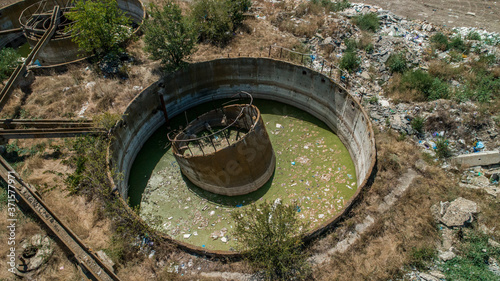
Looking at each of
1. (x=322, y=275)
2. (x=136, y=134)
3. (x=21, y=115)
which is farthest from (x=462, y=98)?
(x=21, y=115)

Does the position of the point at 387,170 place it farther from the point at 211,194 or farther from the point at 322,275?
the point at 211,194

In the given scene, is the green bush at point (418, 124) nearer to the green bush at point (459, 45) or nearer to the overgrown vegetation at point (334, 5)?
the green bush at point (459, 45)

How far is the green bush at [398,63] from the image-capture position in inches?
579

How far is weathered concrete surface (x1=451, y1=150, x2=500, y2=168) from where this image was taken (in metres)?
11.0

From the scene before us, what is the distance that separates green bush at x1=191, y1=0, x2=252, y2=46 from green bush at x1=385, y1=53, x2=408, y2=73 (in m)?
9.09

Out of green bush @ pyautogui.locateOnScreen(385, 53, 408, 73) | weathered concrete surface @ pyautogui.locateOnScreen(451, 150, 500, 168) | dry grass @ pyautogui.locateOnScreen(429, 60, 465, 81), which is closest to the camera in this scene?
weathered concrete surface @ pyautogui.locateOnScreen(451, 150, 500, 168)

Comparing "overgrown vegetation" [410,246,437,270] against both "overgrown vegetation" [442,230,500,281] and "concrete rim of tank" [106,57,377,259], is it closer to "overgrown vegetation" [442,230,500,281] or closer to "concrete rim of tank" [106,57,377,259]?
"overgrown vegetation" [442,230,500,281]

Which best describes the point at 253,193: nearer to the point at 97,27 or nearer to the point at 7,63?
the point at 97,27

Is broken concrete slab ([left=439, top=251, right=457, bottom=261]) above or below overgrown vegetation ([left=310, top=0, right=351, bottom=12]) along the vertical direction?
below

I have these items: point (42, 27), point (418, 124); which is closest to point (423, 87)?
point (418, 124)

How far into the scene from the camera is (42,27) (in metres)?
20.1

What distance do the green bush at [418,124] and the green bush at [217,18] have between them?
11168 mm

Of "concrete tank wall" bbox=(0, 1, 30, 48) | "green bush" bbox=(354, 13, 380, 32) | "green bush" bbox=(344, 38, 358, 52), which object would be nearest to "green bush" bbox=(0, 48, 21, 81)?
"concrete tank wall" bbox=(0, 1, 30, 48)

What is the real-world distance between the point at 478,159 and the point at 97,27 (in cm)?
1805
